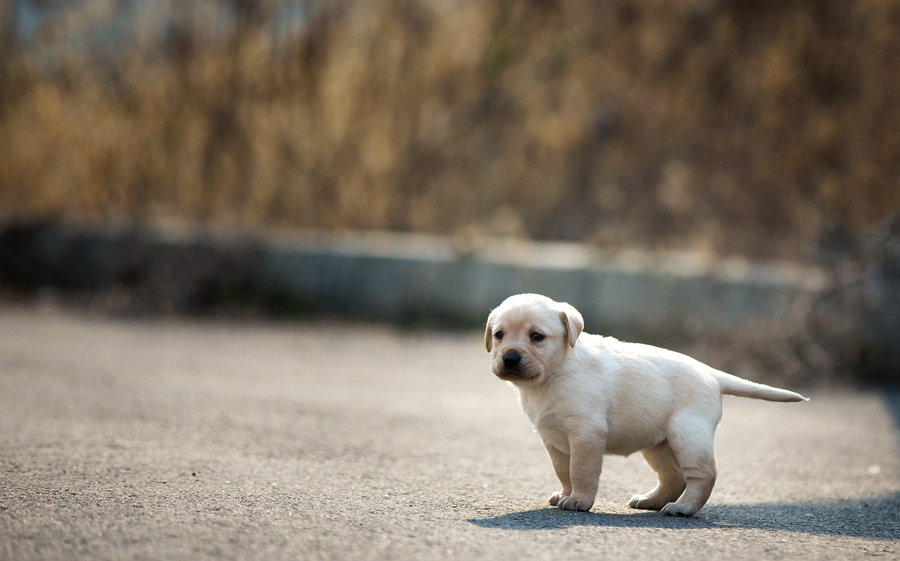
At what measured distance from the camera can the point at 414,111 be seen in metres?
→ 10.8

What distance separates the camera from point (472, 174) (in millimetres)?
11836

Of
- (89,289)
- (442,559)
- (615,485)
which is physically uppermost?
(442,559)

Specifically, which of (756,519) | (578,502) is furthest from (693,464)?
(578,502)

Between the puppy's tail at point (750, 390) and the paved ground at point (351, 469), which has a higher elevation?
the puppy's tail at point (750, 390)

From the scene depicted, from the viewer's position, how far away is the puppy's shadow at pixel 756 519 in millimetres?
3123

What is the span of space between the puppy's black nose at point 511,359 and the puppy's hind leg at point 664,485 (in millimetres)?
691

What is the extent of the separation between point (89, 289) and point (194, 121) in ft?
7.65

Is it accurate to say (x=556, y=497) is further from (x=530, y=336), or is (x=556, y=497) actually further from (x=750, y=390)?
(x=750, y=390)

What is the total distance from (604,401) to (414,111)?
7.81 m

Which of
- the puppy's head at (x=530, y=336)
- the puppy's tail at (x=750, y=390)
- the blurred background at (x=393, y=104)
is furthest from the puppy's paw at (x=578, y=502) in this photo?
the blurred background at (x=393, y=104)

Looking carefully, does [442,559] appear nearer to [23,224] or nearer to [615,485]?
[615,485]

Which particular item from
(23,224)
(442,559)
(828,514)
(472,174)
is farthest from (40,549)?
(472,174)

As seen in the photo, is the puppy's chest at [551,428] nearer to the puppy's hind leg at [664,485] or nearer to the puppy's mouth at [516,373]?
the puppy's mouth at [516,373]

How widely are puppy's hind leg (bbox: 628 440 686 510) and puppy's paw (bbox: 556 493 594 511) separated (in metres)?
0.30
